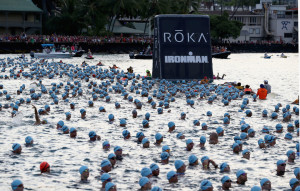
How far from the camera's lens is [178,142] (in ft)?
50.8

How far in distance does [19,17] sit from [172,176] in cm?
8585

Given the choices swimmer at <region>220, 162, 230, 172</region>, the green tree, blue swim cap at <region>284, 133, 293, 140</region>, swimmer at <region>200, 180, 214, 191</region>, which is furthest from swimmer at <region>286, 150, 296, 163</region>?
the green tree

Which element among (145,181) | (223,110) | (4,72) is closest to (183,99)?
(223,110)

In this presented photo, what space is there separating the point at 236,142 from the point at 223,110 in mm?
7551

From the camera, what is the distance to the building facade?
8669 centimetres

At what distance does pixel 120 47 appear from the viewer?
261 feet

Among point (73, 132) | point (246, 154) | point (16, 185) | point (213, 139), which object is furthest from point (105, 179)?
point (73, 132)

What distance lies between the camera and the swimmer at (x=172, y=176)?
11109 millimetres

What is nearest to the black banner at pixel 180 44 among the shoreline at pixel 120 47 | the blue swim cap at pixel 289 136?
the blue swim cap at pixel 289 136

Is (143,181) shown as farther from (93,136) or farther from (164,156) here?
(93,136)

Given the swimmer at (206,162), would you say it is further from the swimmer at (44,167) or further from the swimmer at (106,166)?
the swimmer at (44,167)

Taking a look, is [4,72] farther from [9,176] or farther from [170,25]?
[9,176]

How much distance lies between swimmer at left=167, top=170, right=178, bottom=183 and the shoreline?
6063cm

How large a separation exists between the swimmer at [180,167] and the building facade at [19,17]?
79218 mm
